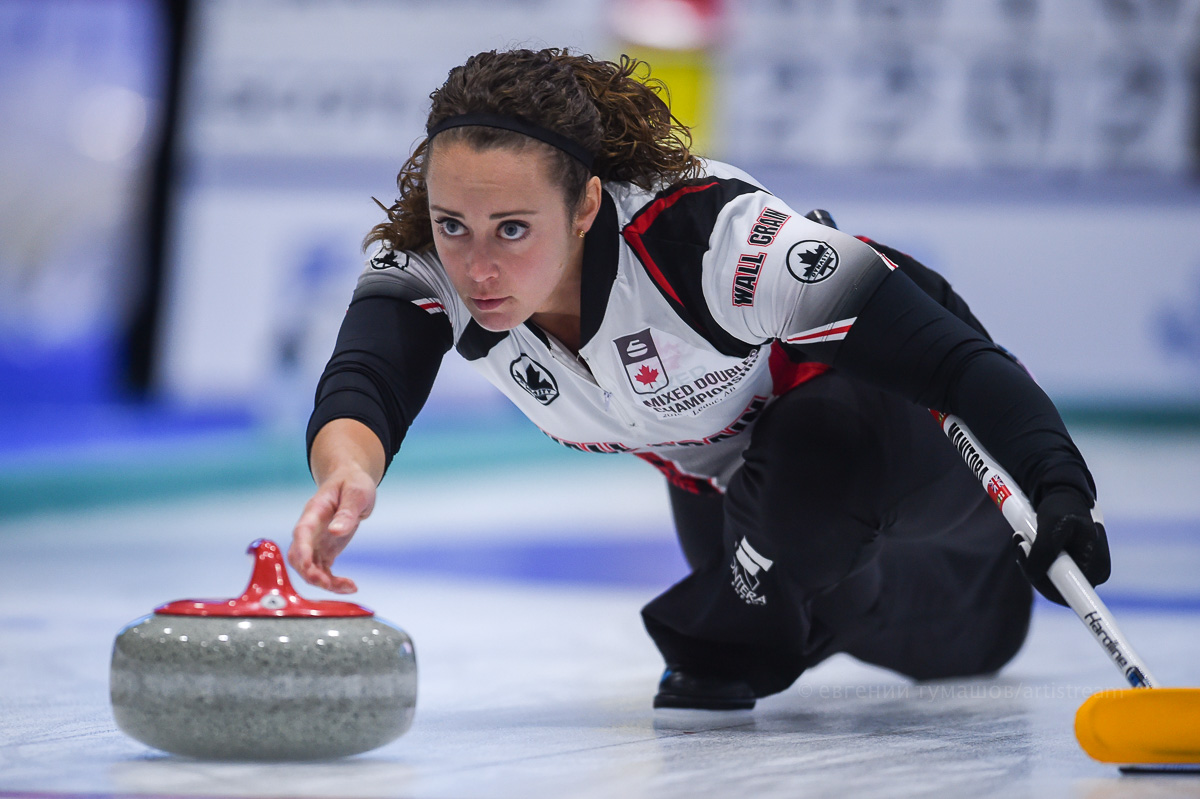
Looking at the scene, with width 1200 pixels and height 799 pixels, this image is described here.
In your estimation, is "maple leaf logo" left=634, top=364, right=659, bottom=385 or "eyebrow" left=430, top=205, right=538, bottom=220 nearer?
"eyebrow" left=430, top=205, right=538, bottom=220

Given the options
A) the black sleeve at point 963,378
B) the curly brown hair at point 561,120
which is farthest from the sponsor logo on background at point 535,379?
the black sleeve at point 963,378

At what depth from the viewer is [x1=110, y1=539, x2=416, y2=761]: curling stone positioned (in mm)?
1306

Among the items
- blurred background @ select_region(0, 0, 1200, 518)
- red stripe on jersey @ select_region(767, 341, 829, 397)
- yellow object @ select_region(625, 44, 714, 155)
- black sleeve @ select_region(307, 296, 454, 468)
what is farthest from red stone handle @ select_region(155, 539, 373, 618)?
yellow object @ select_region(625, 44, 714, 155)

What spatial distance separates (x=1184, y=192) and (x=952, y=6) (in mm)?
1521

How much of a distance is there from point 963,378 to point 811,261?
A: 26 cm

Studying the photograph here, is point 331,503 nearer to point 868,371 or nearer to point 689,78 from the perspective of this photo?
point 868,371

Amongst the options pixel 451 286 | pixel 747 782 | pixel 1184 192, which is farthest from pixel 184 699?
pixel 1184 192

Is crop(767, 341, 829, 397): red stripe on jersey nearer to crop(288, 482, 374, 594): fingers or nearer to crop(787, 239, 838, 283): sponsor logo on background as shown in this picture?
crop(787, 239, 838, 283): sponsor logo on background

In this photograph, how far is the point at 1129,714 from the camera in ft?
4.57

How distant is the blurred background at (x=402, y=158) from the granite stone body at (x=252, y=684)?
5254 mm

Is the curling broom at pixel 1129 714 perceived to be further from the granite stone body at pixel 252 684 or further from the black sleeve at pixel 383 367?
the black sleeve at pixel 383 367

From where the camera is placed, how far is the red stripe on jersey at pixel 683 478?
2.31 meters

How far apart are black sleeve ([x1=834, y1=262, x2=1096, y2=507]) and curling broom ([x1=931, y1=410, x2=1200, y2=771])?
0.31 ft

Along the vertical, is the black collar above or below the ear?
below
